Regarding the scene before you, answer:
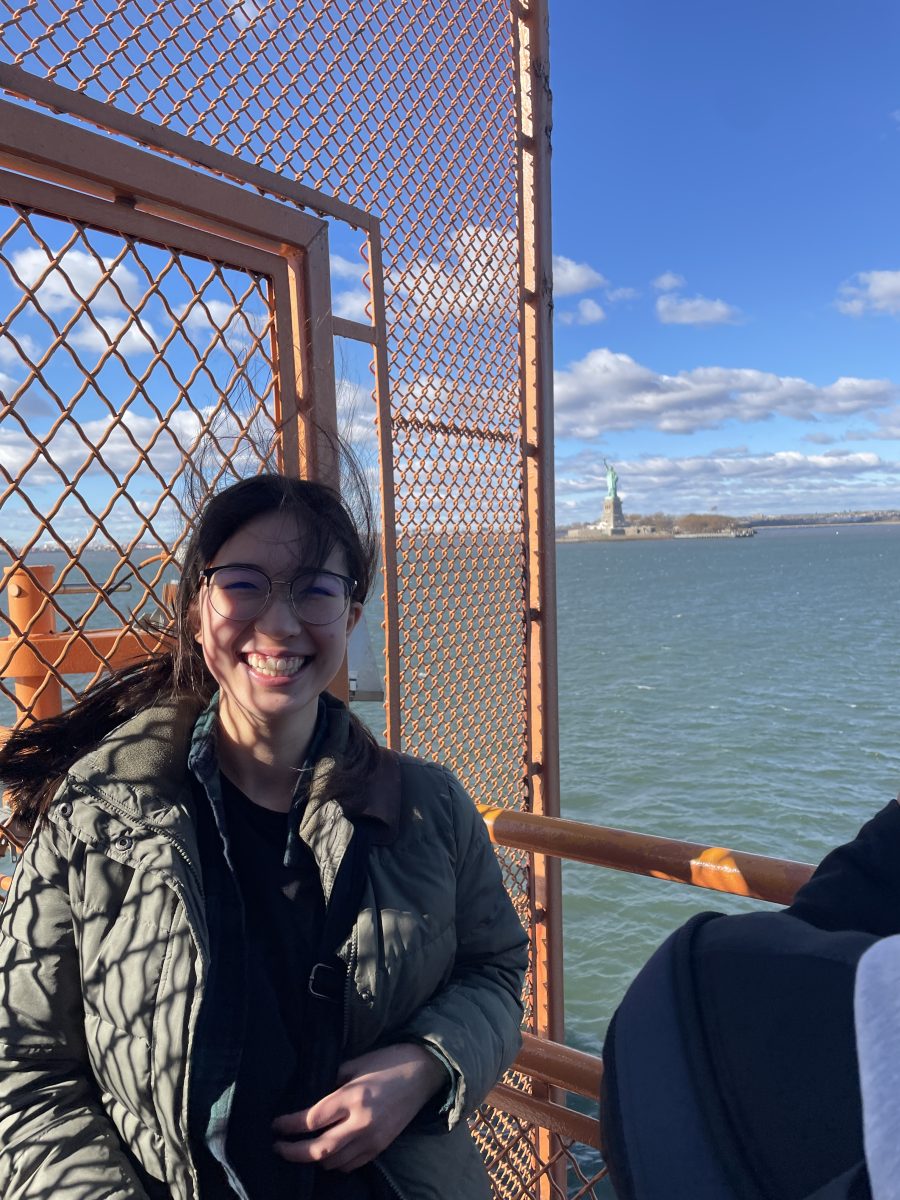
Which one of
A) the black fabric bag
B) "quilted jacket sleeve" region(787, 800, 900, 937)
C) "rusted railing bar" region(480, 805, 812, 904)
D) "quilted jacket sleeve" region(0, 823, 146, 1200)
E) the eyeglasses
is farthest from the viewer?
"rusted railing bar" region(480, 805, 812, 904)

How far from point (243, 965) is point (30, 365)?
118 centimetres

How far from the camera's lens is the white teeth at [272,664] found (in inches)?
68.2

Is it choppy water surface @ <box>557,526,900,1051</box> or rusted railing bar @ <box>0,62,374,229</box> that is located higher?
rusted railing bar @ <box>0,62,374,229</box>

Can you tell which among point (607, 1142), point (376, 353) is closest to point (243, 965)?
point (607, 1142)

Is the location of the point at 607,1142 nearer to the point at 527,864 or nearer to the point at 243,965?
the point at 243,965

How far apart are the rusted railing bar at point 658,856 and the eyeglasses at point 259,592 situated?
2.77ft

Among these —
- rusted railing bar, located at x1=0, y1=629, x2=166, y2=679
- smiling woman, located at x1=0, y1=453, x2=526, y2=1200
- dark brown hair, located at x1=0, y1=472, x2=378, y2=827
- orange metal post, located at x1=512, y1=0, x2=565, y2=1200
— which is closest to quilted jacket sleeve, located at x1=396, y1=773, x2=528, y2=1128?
smiling woman, located at x1=0, y1=453, x2=526, y2=1200

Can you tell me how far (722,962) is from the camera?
0.80 metres

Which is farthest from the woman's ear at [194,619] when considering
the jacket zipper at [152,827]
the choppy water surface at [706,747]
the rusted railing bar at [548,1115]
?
the choppy water surface at [706,747]

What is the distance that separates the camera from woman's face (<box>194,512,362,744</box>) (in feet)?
5.69

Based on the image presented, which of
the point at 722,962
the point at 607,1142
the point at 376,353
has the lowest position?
the point at 607,1142

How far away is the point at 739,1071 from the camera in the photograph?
727mm

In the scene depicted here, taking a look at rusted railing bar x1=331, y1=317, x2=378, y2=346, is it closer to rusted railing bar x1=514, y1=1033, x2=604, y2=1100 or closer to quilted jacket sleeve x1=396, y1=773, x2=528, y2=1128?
quilted jacket sleeve x1=396, y1=773, x2=528, y2=1128

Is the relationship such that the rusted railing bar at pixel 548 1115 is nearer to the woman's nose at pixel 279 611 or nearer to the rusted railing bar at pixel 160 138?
the woman's nose at pixel 279 611
